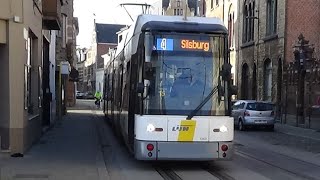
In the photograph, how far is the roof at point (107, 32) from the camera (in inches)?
4357

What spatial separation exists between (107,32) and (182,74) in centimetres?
10173

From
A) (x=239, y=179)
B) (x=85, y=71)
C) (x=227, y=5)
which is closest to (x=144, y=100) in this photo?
(x=239, y=179)

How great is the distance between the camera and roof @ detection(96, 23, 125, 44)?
111m

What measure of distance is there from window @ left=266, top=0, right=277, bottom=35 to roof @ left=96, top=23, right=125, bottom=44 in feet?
237

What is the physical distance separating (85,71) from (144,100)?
110 meters

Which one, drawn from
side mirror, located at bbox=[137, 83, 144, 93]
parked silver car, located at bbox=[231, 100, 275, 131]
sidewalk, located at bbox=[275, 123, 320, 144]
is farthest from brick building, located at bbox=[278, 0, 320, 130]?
side mirror, located at bbox=[137, 83, 144, 93]

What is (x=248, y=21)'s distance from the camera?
4538 cm

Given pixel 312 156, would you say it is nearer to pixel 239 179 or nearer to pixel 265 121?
pixel 239 179

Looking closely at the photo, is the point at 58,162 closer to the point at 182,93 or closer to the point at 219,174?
the point at 182,93

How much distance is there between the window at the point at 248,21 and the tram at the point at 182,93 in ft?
104

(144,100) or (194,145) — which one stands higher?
(144,100)

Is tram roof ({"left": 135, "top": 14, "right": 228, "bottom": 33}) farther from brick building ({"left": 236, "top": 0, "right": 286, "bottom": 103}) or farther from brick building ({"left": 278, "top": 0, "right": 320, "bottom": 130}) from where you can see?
brick building ({"left": 236, "top": 0, "right": 286, "bottom": 103})

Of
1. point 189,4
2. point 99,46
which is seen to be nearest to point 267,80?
point 189,4

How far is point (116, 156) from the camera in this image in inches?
608
